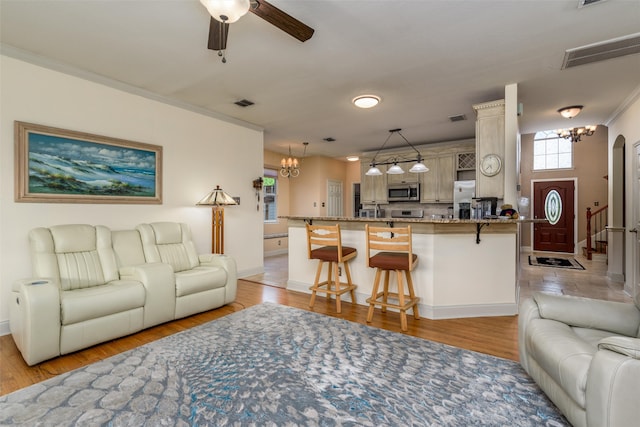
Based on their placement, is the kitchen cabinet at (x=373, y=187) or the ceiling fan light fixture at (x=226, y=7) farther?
the kitchen cabinet at (x=373, y=187)

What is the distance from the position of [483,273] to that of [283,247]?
5.50 m

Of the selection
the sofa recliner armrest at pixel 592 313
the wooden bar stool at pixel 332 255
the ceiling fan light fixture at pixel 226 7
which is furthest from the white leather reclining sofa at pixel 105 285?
the sofa recliner armrest at pixel 592 313

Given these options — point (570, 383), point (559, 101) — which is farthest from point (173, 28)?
point (559, 101)

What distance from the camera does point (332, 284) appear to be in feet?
13.4

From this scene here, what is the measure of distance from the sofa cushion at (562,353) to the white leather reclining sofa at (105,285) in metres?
3.02

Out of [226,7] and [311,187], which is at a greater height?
[226,7]

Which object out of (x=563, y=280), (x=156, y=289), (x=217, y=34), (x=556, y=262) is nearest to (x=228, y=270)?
(x=156, y=289)

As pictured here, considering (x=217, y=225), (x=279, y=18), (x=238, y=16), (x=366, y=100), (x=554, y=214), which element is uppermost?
(x=366, y=100)

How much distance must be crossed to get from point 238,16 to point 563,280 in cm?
590

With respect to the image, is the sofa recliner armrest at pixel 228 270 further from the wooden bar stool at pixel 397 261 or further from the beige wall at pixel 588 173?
the beige wall at pixel 588 173

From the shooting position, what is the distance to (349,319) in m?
3.23

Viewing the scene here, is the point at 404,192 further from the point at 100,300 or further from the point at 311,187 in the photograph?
the point at 100,300

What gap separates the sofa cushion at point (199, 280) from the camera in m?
3.22

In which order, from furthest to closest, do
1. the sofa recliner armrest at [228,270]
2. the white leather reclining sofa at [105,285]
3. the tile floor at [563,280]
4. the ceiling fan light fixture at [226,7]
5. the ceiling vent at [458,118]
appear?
the ceiling vent at [458,118] → the tile floor at [563,280] → the sofa recliner armrest at [228,270] → the white leather reclining sofa at [105,285] → the ceiling fan light fixture at [226,7]
